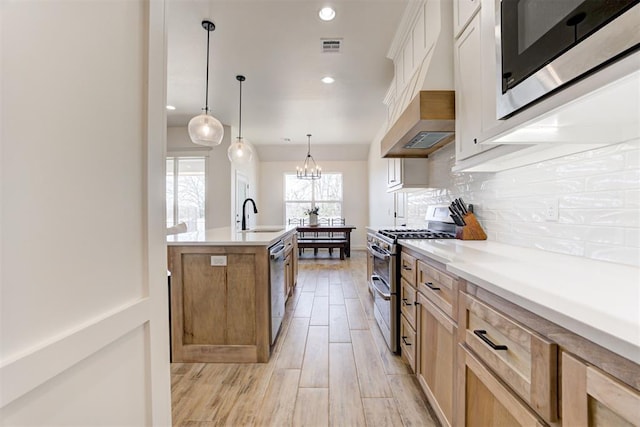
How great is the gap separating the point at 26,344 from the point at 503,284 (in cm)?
110

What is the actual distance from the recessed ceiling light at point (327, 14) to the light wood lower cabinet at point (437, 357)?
2.42 meters

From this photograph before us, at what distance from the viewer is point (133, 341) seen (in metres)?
0.72

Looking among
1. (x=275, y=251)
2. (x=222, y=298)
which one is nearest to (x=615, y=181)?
(x=275, y=251)

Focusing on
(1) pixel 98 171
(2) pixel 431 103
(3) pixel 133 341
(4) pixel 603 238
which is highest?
(2) pixel 431 103

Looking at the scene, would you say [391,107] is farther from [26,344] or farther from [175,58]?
[26,344]

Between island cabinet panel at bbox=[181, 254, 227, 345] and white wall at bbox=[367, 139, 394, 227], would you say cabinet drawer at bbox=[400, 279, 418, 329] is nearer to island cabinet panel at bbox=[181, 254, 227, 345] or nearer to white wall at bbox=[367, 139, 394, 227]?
island cabinet panel at bbox=[181, 254, 227, 345]

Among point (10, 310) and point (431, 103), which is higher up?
point (431, 103)

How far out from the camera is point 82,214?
0.57 m

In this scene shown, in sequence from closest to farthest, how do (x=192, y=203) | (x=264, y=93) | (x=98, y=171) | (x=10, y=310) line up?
(x=10, y=310), (x=98, y=171), (x=264, y=93), (x=192, y=203)

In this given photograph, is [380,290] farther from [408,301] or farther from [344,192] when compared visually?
[344,192]

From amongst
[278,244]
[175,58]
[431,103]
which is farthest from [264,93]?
[431,103]

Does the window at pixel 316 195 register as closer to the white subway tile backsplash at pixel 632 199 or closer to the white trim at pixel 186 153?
the white trim at pixel 186 153

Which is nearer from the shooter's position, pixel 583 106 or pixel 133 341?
pixel 133 341

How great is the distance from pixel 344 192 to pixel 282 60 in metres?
5.06
